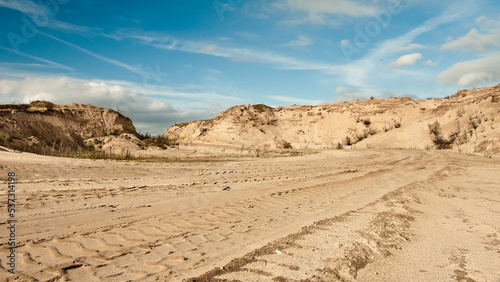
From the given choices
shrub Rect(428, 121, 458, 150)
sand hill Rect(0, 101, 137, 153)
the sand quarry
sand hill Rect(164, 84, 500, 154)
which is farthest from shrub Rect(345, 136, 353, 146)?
sand hill Rect(0, 101, 137, 153)

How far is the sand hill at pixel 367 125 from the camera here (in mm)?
23844

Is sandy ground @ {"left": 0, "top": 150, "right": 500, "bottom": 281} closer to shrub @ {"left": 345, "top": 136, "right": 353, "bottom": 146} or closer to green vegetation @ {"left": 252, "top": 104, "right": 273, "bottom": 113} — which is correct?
shrub @ {"left": 345, "top": 136, "right": 353, "bottom": 146}

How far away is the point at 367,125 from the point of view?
36.5m

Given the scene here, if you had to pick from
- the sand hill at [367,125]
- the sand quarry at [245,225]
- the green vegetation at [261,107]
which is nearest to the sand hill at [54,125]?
the sand quarry at [245,225]

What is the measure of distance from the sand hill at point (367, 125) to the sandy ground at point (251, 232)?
56.3ft

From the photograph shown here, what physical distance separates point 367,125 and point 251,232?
3547 centimetres

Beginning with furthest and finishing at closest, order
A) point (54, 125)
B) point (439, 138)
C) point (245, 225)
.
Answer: point (439, 138) → point (54, 125) → point (245, 225)

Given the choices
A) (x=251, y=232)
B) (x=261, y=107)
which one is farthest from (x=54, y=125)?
(x=261, y=107)

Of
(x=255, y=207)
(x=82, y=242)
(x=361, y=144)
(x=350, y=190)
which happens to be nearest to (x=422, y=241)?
(x=255, y=207)

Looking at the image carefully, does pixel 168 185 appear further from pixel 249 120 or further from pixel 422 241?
pixel 249 120

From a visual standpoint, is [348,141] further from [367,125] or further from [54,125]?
[54,125]

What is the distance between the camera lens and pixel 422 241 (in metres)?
4.07

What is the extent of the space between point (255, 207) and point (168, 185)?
3655 mm

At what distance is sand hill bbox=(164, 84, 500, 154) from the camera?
939 inches
